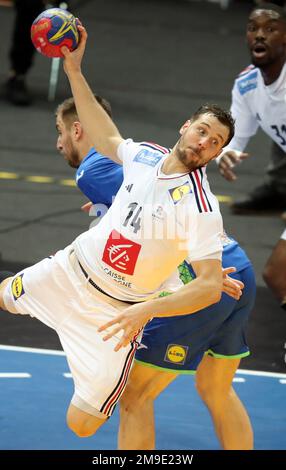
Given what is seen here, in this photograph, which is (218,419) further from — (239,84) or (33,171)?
(33,171)

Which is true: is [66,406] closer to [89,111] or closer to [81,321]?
[81,321]

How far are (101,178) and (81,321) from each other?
0.85 metres

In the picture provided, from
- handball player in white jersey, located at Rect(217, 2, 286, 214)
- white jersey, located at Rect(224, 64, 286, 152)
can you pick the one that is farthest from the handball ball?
white jersey, located at Rect(224, 64, 286, 152)

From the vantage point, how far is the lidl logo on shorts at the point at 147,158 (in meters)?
5.18

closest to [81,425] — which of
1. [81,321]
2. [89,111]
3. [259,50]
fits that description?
[81,321]

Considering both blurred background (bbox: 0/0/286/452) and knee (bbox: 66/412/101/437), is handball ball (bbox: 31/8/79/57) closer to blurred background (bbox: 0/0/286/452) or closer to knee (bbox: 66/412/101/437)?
knee (bbox: 66/412/101/437)

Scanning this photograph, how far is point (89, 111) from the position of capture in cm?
532

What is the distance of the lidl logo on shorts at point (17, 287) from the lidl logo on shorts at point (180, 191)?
941 mm

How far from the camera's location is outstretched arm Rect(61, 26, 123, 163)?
5.29 m

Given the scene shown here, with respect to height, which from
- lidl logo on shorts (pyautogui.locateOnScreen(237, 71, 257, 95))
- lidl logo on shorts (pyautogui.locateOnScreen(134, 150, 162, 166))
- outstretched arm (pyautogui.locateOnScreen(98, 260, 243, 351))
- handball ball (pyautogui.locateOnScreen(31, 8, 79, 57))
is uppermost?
handball ball (pyautogui.locateOnScreen(31, 8, 79, 57))

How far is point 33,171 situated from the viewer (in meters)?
11.2

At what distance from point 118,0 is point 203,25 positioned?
222 cm

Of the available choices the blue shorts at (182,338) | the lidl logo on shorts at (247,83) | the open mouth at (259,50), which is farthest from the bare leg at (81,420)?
the lidl logo on shorts at (247,83)
